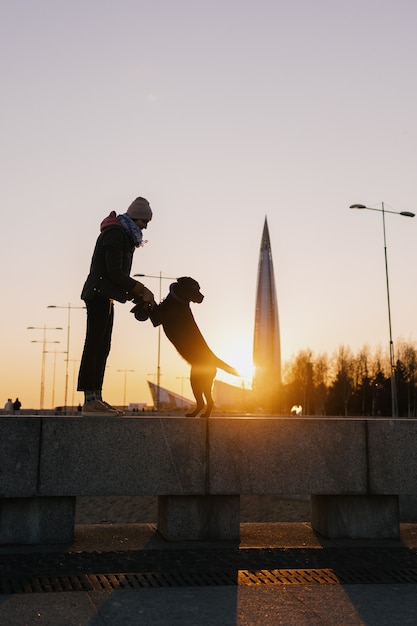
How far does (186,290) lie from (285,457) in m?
2.02

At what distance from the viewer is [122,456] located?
7.00 metres

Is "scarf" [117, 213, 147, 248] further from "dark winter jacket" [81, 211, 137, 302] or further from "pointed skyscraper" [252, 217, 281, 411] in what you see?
"pointed skyscraper" [252, 217, 281, 411]

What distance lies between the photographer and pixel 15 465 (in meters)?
6.70

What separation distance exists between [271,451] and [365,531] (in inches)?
52.2

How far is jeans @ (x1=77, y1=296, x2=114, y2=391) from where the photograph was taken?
7.64 meters

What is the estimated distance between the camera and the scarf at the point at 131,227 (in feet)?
25.1

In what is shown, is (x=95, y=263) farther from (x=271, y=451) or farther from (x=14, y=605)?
(x=14, y=605)

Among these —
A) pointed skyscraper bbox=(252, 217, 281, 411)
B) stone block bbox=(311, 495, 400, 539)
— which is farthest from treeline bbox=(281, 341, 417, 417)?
stone block bbox=(311, 495, 400, 539)

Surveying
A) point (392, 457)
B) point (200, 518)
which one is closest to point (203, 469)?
point (200, 518)

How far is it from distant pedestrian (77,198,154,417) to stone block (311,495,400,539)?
8.20 feet

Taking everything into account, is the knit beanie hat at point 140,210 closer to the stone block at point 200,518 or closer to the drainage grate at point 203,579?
the stone block at point 200,518

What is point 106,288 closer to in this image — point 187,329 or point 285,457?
point 187,329

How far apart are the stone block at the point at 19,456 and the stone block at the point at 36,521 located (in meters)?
0.17

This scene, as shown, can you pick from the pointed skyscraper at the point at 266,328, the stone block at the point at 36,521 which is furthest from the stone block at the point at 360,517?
the pointed skyscraper at the point at 266,328
